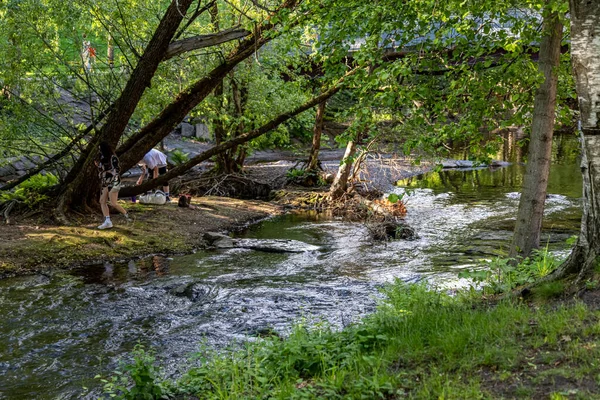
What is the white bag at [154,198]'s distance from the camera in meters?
16.2

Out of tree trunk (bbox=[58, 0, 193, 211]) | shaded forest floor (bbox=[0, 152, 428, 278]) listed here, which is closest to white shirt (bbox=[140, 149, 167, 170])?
shaded forest floor (bbox=[0, 152, 428, 278])

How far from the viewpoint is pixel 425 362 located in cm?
490

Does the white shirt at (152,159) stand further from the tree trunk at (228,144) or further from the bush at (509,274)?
→ the bush at (509,274)

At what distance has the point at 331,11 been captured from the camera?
8.24m

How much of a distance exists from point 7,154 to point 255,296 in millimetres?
8839

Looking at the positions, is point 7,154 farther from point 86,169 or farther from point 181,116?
point 181,116

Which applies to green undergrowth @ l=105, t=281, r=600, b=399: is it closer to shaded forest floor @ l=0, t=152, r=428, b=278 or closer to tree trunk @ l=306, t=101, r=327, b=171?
shaded forest floor @ l=0, t=152, r=428, b=278

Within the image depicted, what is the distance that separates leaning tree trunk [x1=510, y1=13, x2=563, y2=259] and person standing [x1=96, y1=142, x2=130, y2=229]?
8446mm

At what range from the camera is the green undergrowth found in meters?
4.28

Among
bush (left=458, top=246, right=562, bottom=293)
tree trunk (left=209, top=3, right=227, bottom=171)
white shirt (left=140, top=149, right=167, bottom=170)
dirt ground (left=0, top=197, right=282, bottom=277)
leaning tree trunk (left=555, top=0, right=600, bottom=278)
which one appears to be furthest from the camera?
tree trunk (left=209, top=3, right=227, bottom=171)

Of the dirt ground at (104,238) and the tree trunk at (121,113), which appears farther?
the tree trunk at (121,113)

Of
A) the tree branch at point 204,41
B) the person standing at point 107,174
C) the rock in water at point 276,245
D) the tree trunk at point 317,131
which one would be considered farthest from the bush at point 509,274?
the tree trunk at point 317,131

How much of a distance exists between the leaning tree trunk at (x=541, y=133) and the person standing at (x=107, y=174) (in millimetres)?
8446

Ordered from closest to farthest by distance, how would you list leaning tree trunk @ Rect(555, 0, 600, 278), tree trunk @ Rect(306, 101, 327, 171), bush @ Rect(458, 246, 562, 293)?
leaning tree trunk @ Rect(555, 0, 600, 278)
bush @ Rect(458, 246, 562, 293)
tree trunk @ Rect(306, 101, 327, 171)
